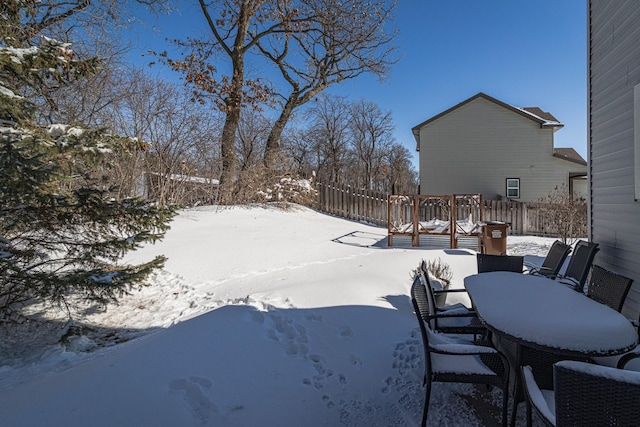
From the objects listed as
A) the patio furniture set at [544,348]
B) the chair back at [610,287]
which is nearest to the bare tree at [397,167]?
the chair back at [610,287]

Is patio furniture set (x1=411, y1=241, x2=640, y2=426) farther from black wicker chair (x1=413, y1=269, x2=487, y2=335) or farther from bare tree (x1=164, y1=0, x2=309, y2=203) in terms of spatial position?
bare tree (x1=164, y1=0, x2=309, y2=203)

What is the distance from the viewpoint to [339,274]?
211 inches

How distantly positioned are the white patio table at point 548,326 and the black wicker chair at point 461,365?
0.08 m

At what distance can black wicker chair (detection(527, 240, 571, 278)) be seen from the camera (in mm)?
4586

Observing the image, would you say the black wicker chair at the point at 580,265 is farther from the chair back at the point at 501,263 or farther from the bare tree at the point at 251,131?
the bare tree at the point at 251,131

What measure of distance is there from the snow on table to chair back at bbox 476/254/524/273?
144 cm

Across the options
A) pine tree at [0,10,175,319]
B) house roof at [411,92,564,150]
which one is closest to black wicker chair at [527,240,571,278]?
pine tree at [0,10,175,319]

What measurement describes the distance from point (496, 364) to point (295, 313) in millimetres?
2142

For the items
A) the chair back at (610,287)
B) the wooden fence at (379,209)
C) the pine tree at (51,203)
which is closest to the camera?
the chair back at (610,287)

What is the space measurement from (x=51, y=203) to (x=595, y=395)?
14.3ft

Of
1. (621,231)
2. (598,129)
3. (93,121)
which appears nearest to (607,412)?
(621,231)

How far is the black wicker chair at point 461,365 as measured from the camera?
2029mm

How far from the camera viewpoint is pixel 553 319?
2.07 meters

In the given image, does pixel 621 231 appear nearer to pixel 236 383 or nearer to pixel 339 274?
pixel 339 274
